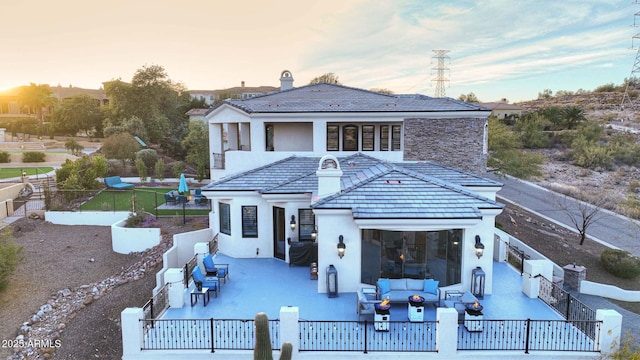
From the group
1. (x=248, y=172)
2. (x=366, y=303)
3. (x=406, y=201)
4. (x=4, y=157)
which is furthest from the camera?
(x=4, y=157)

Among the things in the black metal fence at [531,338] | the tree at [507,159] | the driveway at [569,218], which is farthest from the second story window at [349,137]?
the driveway at [569,218]

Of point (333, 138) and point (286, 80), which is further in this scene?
point (286, 80)

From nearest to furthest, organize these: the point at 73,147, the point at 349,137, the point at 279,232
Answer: the point at 279,232 < the point at 349,137 < the point at 73,147

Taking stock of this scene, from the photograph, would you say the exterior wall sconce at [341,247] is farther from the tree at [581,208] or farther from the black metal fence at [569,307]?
the tree at [581,208]

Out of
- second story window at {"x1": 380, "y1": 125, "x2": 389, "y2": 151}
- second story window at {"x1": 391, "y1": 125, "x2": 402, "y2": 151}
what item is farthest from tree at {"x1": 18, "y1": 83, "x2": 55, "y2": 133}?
second story window at {"x1": 391, "y1": 125, "x2": 402, "y2": 151}

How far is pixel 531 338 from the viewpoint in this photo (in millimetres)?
10297

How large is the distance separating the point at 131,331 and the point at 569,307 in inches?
495

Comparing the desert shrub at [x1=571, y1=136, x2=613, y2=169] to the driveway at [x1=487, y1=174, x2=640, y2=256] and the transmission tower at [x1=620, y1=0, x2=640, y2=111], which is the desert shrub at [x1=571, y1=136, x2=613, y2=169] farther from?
the transmission tower at [x1=620, y1=0, x2=640, y2=111]

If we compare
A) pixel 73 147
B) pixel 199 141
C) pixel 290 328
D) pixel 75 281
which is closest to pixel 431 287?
pixel 290 328

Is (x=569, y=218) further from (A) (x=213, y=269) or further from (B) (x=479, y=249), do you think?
(A) (x=213, y=269)

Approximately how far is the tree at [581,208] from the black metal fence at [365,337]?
25.6 metres

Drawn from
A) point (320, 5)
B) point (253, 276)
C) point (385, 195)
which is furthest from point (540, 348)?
point (320, 5)

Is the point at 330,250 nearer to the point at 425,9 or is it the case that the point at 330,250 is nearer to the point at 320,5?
the point at 320,5

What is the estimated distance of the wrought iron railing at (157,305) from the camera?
10789mm
